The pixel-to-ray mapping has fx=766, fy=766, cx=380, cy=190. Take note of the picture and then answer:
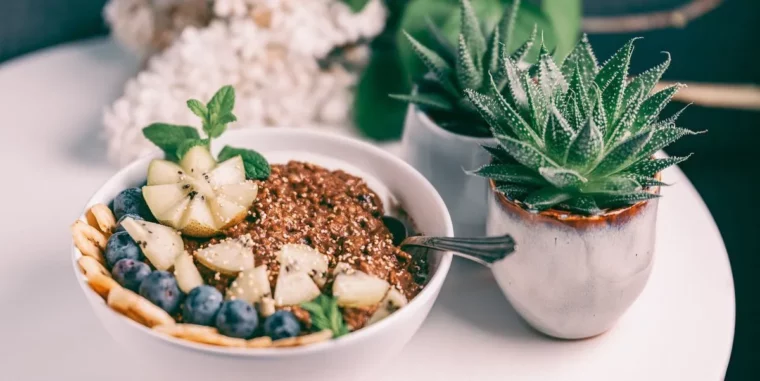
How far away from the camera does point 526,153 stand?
790 millimetres

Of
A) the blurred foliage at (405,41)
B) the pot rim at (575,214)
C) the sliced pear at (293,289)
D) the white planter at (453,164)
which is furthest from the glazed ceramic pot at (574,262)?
the blurred foliage at (405,41)

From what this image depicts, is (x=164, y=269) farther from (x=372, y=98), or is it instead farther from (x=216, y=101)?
(x=372, y=98)

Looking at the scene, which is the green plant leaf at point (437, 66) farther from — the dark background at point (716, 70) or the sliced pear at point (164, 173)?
the dark background at point (716, 70)

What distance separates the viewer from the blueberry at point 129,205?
0.89m

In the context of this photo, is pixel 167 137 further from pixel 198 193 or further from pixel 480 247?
pixel 480 247

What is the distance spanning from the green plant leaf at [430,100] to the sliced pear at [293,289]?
0.30 metres

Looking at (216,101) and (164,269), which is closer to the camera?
(164,269)

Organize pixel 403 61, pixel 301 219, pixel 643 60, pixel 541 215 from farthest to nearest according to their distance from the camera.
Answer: pixel 643 60, pixel 403 61, pixel 301 219, pixel 541 215

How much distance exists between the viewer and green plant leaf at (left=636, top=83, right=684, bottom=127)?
832 millimetres

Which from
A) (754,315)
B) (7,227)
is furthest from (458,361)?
(754,315)

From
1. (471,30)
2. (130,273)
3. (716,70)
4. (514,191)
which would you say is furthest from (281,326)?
(716,70)

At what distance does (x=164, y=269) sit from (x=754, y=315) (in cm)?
127

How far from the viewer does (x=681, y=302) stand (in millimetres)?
965

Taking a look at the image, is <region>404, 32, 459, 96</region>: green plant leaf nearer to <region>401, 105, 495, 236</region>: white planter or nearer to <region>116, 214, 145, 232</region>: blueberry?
<region>401, 105, 495, 236</region>: white planter
